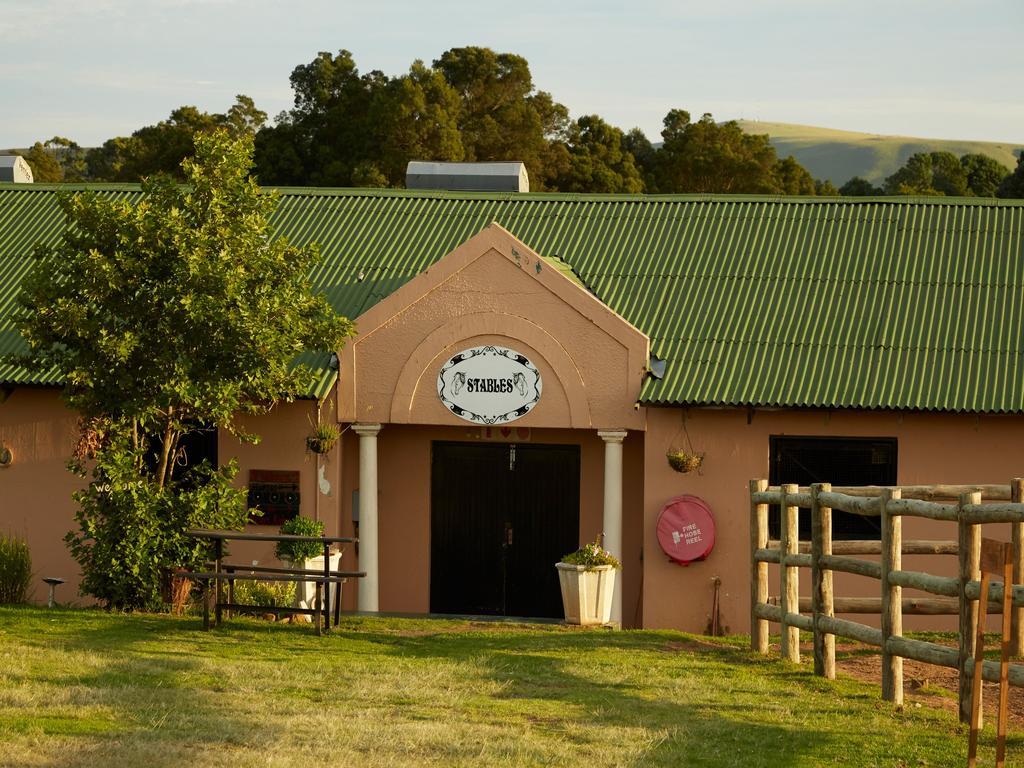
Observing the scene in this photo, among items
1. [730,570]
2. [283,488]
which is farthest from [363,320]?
[730,570]

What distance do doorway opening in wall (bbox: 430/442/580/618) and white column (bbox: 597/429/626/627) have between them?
47.2 inches

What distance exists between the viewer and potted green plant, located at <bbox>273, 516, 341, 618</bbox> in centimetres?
1700

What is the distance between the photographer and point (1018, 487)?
43.3 ft

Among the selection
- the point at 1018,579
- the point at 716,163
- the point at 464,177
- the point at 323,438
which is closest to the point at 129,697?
the point at 323,438

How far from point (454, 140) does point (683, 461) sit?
31290mm

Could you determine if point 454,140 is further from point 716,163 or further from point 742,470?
point 742,470

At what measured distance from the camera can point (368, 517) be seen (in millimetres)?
18344

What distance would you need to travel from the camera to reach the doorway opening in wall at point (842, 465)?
18297 millimetres

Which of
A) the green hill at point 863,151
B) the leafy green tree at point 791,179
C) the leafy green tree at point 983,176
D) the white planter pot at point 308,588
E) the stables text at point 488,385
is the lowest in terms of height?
the white planter pot at point 308,588

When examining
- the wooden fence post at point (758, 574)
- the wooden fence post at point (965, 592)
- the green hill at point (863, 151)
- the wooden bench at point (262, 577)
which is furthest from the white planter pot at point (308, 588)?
the green hill at point (863, 151)

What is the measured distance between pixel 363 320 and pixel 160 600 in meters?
4.35

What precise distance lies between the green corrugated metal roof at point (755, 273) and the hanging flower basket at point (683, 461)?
72 centimetres

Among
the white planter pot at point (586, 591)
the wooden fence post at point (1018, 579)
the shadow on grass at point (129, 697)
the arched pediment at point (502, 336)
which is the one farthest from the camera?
the arched pediment at point (502, 336)

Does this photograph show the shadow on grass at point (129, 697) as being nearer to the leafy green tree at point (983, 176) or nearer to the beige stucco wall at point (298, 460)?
the beige stucco wall at point (298, 460)
